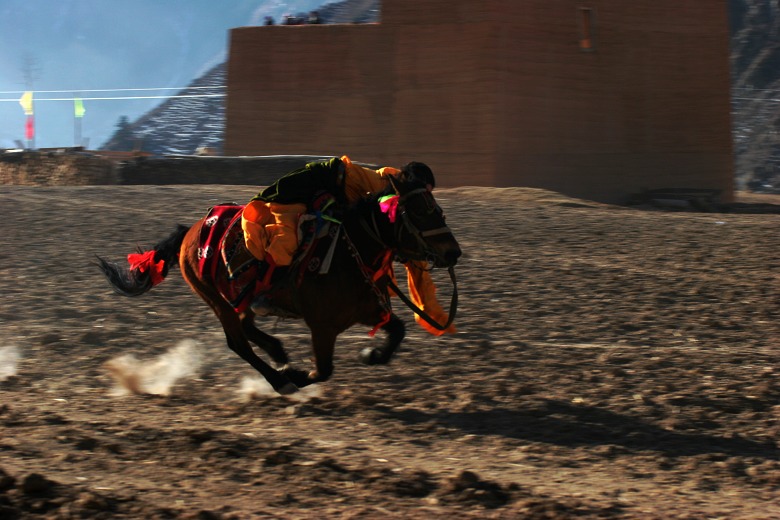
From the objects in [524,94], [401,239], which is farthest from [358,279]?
[524,94]

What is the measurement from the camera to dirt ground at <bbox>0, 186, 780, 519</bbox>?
16.8 feet

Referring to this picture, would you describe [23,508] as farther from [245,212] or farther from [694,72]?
[694,72]

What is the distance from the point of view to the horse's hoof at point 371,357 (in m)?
7.27

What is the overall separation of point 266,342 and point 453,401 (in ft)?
5.16

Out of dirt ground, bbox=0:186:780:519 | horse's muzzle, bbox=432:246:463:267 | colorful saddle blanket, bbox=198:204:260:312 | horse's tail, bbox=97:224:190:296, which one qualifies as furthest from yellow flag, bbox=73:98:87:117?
horse's muzzle, bbox=432:246:463:267

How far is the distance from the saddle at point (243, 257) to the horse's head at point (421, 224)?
0.54 metres

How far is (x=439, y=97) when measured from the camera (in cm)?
2214

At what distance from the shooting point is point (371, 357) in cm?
730

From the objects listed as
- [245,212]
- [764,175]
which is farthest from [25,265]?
[764,175]

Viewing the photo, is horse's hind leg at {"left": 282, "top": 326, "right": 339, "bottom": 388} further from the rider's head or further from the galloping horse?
the rider's head

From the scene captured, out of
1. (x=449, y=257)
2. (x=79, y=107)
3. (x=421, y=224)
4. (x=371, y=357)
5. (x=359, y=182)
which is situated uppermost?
(x=79, y=107)

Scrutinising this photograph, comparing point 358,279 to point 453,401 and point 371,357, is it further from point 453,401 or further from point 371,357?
point 453,401

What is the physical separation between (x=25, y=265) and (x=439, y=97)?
12251 mm

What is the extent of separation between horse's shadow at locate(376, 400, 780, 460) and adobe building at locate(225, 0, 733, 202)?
587 inches
